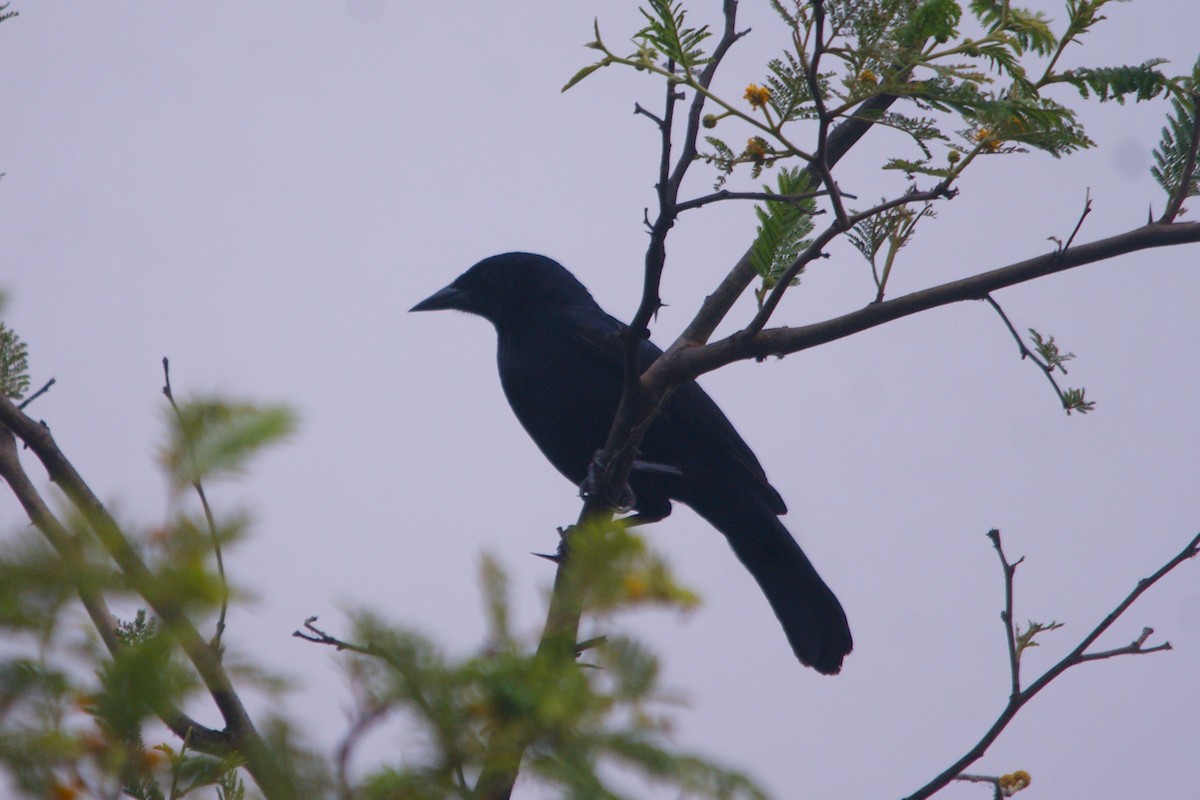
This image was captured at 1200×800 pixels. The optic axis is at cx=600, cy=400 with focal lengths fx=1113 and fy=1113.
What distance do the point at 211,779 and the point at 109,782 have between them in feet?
1.28

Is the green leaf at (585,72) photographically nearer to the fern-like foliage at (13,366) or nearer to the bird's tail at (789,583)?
the fern-like foliage at (13,366)

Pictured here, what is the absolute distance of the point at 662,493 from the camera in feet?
16.2

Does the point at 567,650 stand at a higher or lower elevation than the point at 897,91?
lower

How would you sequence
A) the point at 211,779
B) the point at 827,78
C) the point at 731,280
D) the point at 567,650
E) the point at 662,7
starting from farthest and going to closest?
the point at 731,280 → the point at 827,78 → the point at 662,7 → the point at 211,779 → the point at 567,650

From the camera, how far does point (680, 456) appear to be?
4.75 metres

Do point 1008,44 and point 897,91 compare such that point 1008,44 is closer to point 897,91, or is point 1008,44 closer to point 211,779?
point 897,91

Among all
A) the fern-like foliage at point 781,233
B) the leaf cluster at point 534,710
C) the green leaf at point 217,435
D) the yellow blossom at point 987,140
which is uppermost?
the fern-like foliage at point 781,233

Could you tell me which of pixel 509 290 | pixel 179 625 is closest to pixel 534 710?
pixel 179 625

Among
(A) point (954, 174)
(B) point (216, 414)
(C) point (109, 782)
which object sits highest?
(A) point (954, 174)

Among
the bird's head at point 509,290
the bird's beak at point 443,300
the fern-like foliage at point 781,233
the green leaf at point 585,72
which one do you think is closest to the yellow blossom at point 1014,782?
the fern-like foliage at point 781,233

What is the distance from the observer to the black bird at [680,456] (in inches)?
186

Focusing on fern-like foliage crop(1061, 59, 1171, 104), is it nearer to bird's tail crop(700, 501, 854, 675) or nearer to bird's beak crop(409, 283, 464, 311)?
bird's tail crop(700, 501, 854, 675)

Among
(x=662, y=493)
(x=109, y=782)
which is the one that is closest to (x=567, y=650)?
(x=109, y=782)

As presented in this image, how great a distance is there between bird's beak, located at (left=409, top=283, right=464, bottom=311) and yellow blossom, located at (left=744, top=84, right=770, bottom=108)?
11.3 feet
